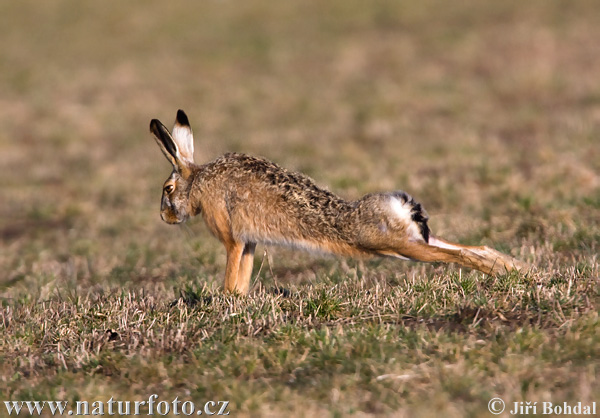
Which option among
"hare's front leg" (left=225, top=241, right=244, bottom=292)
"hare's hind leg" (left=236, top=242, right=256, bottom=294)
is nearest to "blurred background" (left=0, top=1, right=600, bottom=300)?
"hare's hind leg" (left=236, top=242, right=256, bottom=294)

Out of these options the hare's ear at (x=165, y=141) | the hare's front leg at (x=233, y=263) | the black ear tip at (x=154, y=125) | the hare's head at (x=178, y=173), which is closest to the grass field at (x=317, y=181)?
the hare's front leg at (x=233, y=263)

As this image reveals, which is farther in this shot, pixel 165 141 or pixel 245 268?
pixel 165 141

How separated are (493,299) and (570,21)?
17.8 metres

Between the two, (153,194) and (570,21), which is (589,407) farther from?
(570,21)

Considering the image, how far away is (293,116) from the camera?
17781 mm

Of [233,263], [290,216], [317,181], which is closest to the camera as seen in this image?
[290,216]

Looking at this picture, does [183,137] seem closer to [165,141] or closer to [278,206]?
[165,141]

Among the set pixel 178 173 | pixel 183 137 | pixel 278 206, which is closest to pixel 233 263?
pixel 278 206

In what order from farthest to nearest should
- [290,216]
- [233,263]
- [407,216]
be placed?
[233,263] → [290,216] → [407,216]

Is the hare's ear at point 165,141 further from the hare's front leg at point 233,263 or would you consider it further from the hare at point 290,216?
the hare's front leg at point 233,263

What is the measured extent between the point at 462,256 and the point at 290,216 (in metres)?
1.39

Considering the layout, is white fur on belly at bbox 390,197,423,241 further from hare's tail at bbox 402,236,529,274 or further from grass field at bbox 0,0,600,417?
grass field at bbox 0,0,600,417

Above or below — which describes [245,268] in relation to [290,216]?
below

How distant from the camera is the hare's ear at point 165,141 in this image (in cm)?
700
